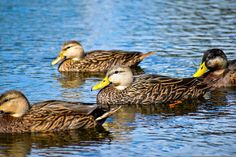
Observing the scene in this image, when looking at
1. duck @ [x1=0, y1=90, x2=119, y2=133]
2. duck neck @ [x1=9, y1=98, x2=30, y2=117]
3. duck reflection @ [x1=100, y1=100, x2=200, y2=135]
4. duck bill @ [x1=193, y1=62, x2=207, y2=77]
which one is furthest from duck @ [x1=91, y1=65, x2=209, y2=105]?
duck neck @ [x1=9, y1=98, x2=30, y2=117]

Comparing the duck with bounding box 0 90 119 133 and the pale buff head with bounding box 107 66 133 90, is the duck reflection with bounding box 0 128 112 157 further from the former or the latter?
the pale buff head with bounding box 107 66 133 90

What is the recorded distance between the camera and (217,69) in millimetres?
16891

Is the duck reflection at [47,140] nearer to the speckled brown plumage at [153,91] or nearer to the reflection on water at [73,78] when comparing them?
the speckled brown plumage at [153,91]

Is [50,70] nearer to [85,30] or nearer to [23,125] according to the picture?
[85,30]

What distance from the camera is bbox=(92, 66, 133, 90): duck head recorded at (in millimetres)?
14867

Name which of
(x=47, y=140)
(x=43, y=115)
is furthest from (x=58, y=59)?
(x=47, y=140)

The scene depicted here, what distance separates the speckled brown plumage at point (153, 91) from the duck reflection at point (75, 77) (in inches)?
69.0

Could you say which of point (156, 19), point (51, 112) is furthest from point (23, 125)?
point (156, 19)

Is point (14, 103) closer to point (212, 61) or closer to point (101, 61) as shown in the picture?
point (212, 61)

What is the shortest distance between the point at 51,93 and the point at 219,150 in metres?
4.95

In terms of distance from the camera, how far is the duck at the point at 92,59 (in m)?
18.8

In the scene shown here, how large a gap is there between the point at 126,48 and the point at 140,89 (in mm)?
5478

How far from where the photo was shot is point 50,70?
18406 mm

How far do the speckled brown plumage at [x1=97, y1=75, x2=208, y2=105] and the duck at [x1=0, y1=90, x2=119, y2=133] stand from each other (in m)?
2.03
